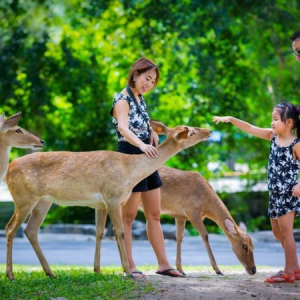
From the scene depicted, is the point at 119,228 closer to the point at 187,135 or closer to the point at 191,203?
the point at 187,135

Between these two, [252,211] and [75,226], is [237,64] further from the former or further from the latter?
[75,226]

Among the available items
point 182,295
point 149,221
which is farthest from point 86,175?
point 182,295

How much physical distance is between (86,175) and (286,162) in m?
1.92

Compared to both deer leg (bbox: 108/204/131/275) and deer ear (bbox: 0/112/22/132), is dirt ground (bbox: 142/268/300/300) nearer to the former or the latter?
deer leg (bbox: 108/204/131/275)

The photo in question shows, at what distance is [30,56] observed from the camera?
694 inches

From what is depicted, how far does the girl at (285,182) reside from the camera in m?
7.11

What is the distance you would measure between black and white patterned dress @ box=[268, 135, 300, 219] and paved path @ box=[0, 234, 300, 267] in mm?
4314

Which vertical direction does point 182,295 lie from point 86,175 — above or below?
below

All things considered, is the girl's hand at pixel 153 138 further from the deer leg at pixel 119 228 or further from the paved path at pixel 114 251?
the paved path at pixel 114 251

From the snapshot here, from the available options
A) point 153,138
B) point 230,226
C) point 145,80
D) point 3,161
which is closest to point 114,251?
point 230,226

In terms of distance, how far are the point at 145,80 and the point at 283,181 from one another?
1671 mm

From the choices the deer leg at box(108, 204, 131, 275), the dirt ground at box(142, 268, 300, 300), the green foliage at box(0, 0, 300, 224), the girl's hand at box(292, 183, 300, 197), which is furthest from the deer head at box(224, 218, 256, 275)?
the green foliage at box(0, 0, 300, 224)

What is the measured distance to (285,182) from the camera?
23.6 ft

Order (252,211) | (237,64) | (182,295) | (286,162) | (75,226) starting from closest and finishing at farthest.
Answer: (182,295) → (286,162) → (75,226) → (237,64) → (252,211)
